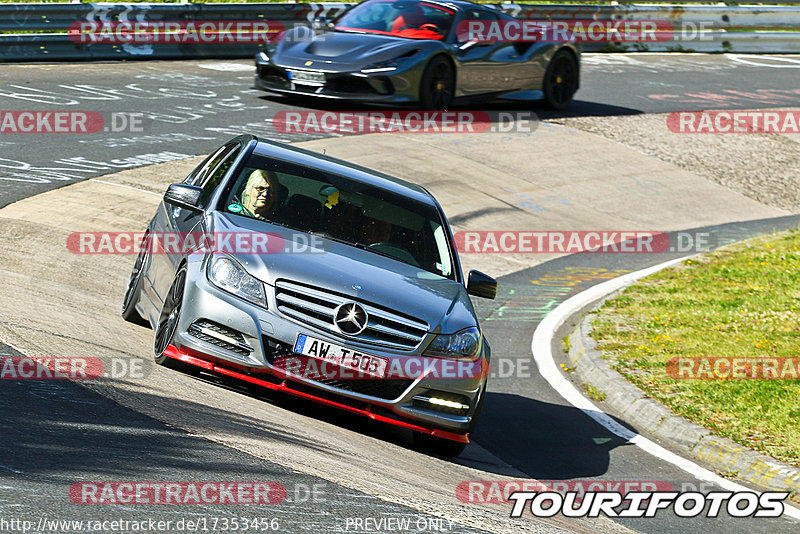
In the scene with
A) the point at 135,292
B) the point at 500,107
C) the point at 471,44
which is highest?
the point at 471,44

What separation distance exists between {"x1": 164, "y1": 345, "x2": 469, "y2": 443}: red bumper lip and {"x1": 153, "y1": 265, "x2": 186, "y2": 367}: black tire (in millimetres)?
81

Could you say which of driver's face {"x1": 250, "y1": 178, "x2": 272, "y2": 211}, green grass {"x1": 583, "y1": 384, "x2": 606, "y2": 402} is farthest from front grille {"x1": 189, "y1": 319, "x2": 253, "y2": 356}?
green grass {"x1": 583, "y1": 384, "x2": 606, "y2": 402}

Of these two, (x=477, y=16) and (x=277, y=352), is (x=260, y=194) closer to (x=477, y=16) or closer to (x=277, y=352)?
(x=277, y=352)

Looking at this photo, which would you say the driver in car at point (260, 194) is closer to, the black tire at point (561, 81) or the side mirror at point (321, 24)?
the side mirror at point (321, 24)

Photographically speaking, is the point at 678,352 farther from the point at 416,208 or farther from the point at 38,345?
the point at 38,345

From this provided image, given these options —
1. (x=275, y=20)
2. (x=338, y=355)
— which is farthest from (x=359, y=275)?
(x=275, y=20)

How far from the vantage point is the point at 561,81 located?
2019 cm

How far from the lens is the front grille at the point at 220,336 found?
6.59 m

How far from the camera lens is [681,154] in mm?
19359

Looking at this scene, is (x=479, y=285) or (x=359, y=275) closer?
(x=359, y=275)

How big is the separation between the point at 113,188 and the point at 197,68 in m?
8.20

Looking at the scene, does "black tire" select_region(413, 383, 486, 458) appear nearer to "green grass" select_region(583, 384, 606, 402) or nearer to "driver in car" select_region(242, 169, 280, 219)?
"driver in car" select_region(242, 169, 280, 219)

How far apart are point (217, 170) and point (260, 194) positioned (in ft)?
1.91

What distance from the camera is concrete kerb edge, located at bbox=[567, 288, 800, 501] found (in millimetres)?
7535
